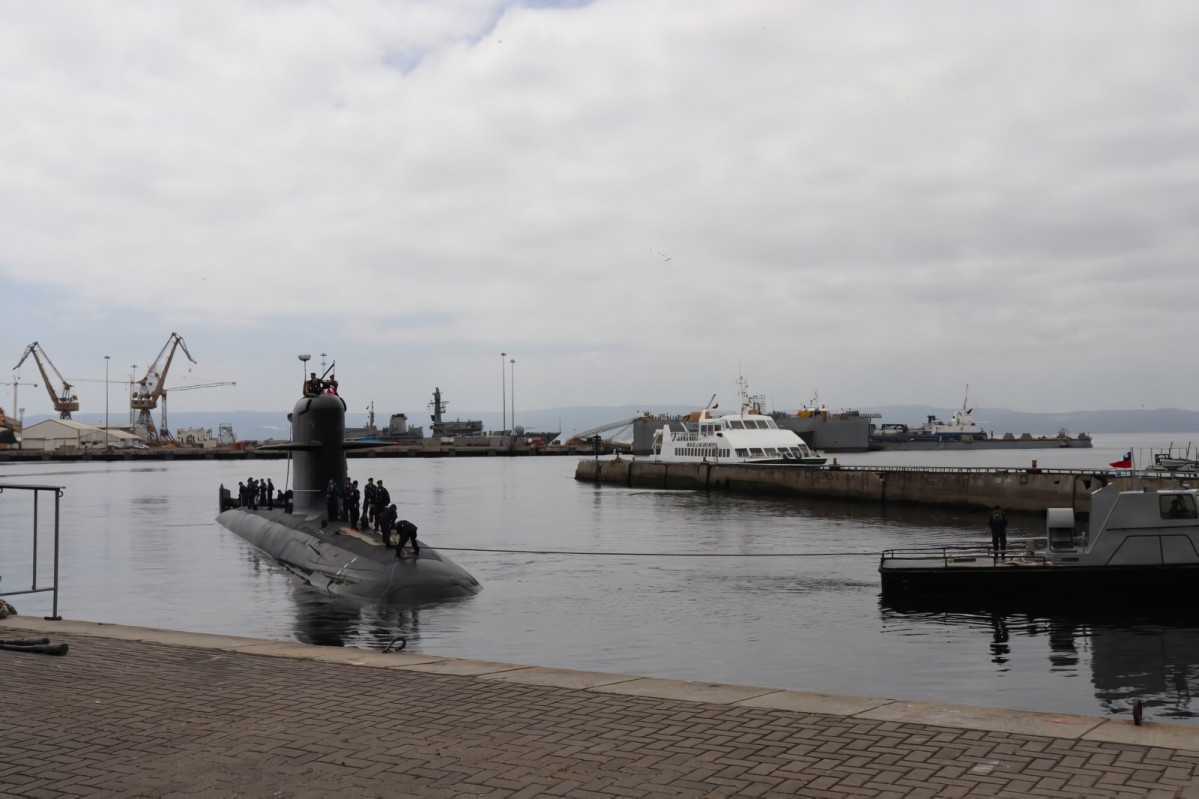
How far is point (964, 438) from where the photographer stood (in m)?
189

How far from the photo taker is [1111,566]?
25422 millimetres

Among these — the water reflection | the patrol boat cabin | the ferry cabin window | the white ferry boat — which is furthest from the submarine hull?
the white ferry boat

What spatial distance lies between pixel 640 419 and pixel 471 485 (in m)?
61.2

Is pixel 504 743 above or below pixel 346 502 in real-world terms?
below

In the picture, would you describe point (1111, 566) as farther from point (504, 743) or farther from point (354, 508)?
point (504, 743)

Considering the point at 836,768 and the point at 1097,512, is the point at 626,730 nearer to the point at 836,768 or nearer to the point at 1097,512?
the point at 836,768

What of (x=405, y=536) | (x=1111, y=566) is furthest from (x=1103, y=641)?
(x=405, y=536)

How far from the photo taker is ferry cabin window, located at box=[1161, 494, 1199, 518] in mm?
25750

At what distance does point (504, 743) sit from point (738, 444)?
73.3m

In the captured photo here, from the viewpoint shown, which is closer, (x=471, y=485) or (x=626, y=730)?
(x=626, y=730)

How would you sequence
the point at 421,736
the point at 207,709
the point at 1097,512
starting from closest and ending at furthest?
the point at 421,736
the point at 207,709
the point at 1097,512

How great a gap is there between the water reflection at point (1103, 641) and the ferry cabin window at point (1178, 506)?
2457 millimetres

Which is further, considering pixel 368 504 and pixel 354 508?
pixel 368 504

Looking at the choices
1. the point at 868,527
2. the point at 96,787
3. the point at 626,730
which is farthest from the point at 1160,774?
the point at 868,527
